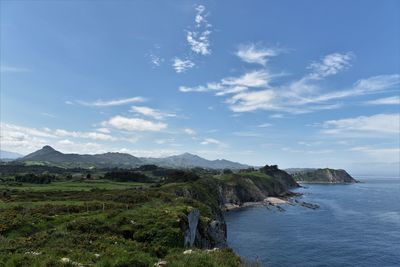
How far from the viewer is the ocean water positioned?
6831 cm

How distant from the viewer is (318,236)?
294ft

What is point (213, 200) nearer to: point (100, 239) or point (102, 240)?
point (100, 239)

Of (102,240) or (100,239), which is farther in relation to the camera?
(100,239)

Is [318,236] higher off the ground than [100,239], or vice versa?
[100,239]

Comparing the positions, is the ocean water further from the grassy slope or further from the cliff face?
the grassy slope

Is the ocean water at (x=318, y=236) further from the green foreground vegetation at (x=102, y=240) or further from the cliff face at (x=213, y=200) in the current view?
the green foreground vegetation at (x=102, y=240)

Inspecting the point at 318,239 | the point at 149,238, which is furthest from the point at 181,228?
the point at 318,239

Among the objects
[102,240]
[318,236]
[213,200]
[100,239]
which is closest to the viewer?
[102,240]

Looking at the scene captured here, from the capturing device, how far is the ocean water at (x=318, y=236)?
68312 mm

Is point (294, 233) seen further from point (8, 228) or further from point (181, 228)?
point (8, 228)

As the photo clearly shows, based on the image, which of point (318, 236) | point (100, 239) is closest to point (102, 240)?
point (100, 239)

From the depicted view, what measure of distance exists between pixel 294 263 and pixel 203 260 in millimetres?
49700

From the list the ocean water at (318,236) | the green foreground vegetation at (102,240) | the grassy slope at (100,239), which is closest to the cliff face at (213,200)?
the green foreground vegetation at (102,240)

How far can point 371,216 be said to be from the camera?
12150 centimetres
